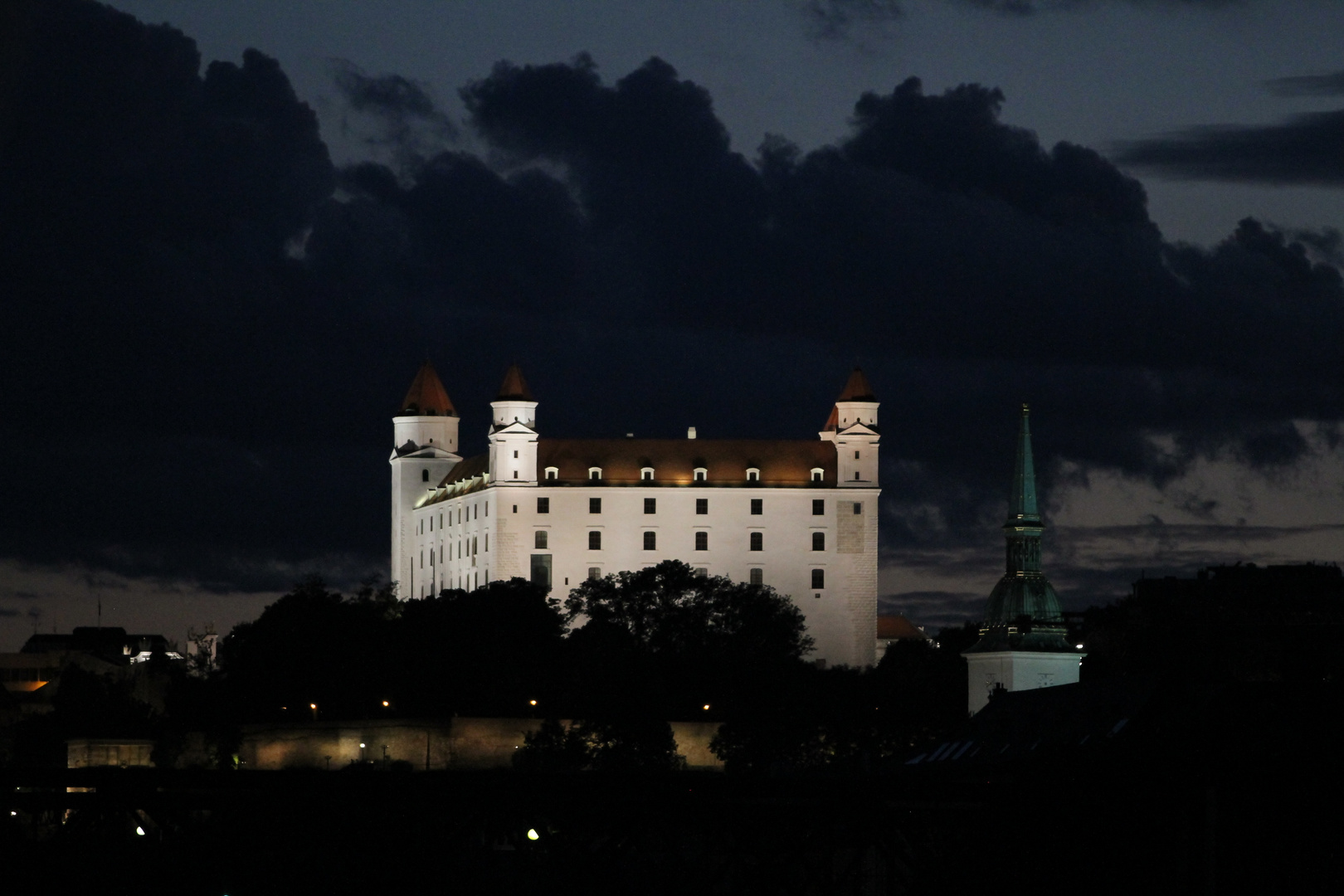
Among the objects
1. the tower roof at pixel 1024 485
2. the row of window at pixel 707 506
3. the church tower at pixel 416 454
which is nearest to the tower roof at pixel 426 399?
the church tower at pixel 416 454

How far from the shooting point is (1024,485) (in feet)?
365

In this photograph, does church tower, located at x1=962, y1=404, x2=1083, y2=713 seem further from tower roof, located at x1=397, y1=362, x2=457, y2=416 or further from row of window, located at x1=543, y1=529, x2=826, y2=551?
tower roof, located at x1=397, y1=362, x2=457, y2=416

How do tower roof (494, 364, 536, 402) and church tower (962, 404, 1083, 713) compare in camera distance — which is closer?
church tower (962, 404, 1083, 713)

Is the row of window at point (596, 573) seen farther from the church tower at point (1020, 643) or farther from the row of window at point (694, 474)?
the church tower at point (1020, 643)

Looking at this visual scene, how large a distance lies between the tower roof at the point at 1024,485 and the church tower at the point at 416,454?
174ft

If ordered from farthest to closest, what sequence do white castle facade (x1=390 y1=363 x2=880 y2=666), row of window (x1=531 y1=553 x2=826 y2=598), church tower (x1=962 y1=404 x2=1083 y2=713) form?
white castle facade (x1=390 y1=363 x2=880 y2=666)
row of window (x1=531 y1=553 x2=826 y2=598)
church tower (x1=962 y1=404 x2=1083 y2=713)

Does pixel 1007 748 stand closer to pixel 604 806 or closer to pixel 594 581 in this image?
pixel 604 806

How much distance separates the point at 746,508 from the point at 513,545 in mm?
13530

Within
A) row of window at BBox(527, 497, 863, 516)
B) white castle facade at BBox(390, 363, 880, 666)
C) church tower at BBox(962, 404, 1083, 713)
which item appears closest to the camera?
church tower at BBox(962, 404, 1083, 713)

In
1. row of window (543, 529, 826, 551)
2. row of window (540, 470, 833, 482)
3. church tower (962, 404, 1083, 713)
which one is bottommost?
church tower (962, 404, 1083, 713)

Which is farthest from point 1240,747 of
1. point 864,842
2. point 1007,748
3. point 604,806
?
point 1007,748

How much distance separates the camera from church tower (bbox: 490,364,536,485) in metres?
148

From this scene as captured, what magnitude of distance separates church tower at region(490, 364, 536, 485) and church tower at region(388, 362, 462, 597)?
723 cm

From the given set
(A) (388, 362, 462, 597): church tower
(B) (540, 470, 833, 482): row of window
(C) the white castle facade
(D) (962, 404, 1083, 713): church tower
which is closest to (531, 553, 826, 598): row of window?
(C) the white castle facade
